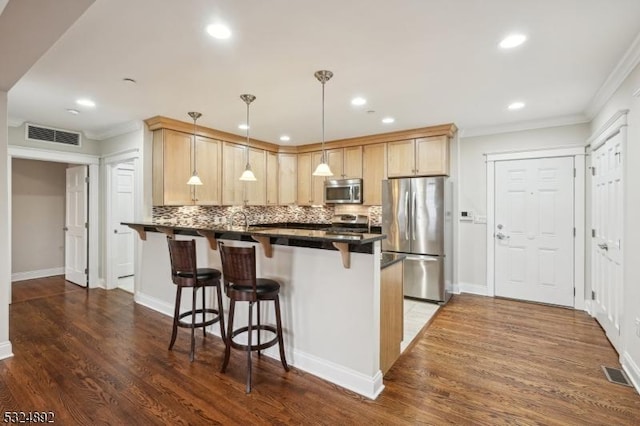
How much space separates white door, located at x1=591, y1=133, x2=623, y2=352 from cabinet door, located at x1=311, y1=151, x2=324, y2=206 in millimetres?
3968

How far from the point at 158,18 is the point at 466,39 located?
2.11m

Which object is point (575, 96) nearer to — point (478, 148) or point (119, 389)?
point (478, 148)

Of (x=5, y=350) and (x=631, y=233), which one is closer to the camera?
(x=631, y=233)

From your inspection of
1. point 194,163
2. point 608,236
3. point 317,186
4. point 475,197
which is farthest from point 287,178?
point 608,236

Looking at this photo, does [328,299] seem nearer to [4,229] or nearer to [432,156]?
[4,229]

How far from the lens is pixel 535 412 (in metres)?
2.14

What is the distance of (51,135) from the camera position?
4781 mm

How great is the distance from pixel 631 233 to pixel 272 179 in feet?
16.7

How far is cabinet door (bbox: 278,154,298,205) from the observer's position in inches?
250

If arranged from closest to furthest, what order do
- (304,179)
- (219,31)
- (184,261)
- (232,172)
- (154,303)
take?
(219,31) < (184,261) < (154,303) < (232,172) < (304,179)

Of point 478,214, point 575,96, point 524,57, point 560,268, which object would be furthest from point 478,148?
point 524,57

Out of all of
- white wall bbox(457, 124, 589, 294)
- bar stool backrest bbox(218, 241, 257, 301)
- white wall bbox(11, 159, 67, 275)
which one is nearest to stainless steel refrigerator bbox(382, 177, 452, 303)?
white wall bbox(457, 124, 589, 294)

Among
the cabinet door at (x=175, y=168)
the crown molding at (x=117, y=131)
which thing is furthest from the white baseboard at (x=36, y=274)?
the cabinet door at (x=175, y=168)

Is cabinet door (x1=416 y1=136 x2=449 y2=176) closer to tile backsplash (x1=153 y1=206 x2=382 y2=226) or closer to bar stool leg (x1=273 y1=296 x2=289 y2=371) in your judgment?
tile backsplash (x1=153 y1=206 x2=382 y2=226)
